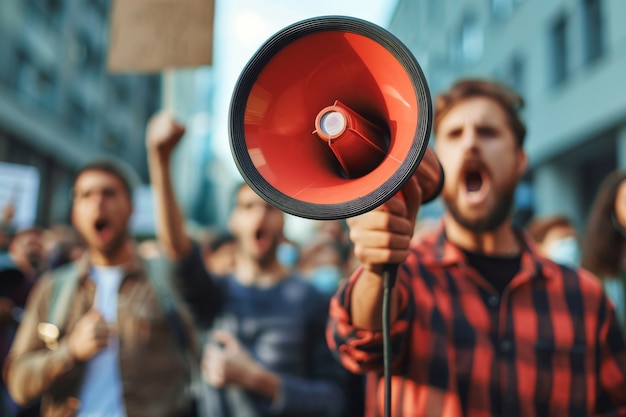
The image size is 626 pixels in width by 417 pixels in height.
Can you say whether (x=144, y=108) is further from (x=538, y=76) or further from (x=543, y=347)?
(x=543, y=347)

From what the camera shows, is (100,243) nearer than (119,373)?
No

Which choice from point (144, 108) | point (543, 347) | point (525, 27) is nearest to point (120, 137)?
point (144, 108)

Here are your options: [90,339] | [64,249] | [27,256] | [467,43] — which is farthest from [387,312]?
[467,43]

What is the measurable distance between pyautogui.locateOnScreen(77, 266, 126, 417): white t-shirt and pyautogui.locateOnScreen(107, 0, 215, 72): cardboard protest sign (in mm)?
1225

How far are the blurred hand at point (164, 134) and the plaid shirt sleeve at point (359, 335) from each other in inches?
35.4

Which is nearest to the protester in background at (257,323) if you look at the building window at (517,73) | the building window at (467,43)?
the building window at (517,73)

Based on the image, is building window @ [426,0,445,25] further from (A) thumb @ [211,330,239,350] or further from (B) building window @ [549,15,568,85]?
(A) thumb @ [211,330,239,350]

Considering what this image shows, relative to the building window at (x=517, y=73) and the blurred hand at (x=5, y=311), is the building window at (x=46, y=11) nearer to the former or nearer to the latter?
the building window at (x=517, y=73)

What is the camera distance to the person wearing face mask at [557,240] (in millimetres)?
4008

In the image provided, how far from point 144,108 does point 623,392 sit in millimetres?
28138

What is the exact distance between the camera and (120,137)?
24781 mm

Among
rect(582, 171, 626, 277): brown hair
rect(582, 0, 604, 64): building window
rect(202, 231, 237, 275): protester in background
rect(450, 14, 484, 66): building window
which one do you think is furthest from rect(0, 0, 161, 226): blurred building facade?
rect(582, 171, 626, 277): brown hair

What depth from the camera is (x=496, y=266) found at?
5.84 ft

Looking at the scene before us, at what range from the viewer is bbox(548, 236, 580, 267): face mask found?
397 cm
